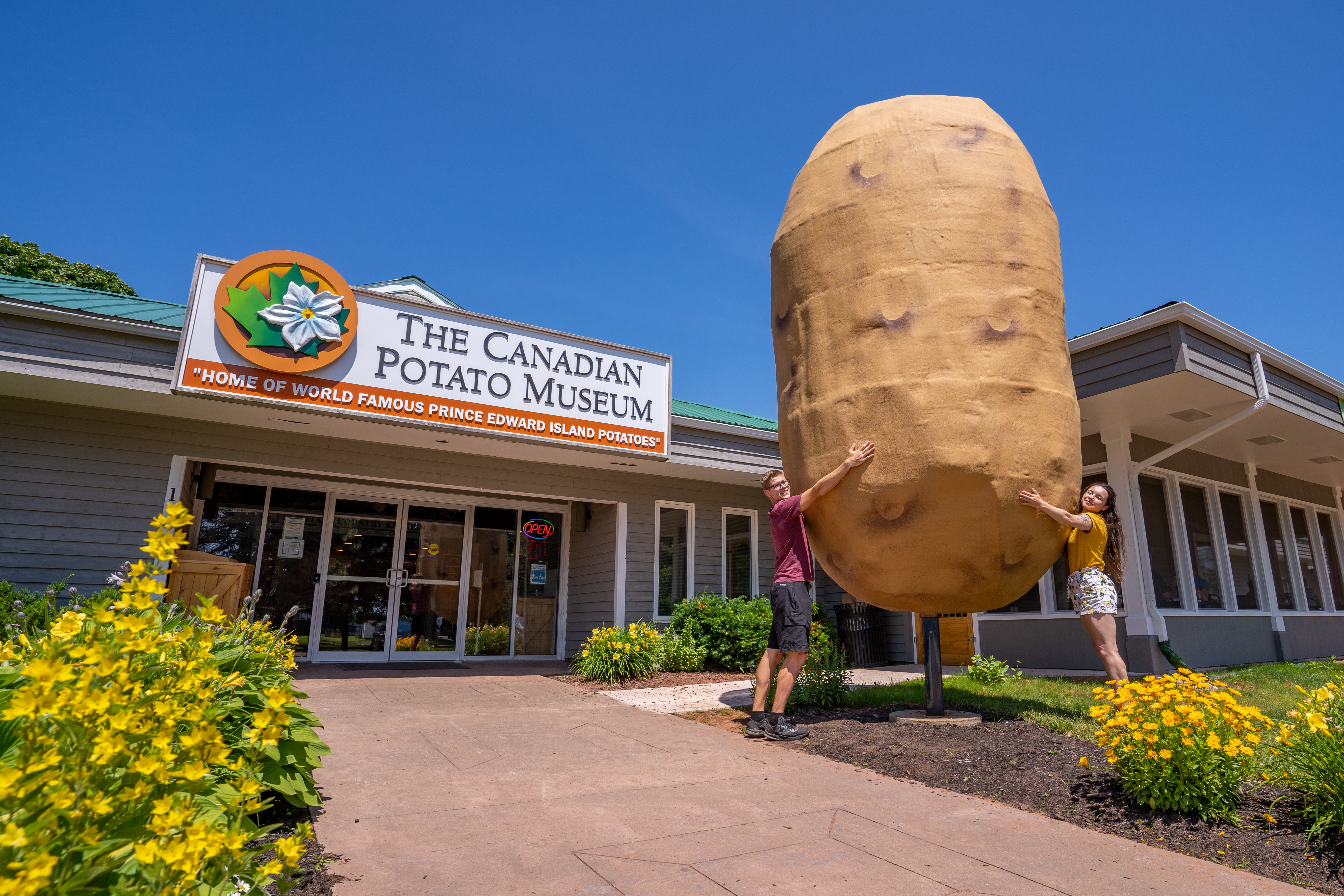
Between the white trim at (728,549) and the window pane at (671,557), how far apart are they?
63cm

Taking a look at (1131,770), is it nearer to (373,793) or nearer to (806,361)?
(806,361)

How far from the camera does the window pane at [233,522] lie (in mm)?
9672

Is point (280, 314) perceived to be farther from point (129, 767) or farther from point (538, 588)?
point (129, 767)

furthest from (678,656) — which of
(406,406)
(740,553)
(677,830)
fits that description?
(677,830)

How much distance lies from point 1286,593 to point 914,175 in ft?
38.8

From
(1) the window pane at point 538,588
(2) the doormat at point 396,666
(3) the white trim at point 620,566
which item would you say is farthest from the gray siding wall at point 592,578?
(2) the doormat at point 396,666

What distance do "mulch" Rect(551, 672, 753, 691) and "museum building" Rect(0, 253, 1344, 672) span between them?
1.97 metres

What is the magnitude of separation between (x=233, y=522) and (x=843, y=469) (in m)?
8.83

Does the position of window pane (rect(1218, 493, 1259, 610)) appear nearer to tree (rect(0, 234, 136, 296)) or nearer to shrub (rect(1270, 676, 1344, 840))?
shrub (rect(1270, 676, 1344, 840))

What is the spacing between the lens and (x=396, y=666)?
981 cm

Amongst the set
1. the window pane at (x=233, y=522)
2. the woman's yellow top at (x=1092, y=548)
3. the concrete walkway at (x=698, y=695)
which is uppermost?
the window pane at (x=233, y=522)

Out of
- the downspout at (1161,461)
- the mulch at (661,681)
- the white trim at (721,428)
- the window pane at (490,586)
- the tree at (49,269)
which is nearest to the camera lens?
the downspout at (1161,461)

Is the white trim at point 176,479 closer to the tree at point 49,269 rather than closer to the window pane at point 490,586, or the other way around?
the window pane at point 490,586

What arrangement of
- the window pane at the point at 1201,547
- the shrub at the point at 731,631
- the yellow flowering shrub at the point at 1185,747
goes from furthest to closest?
the window pane at the point at 1201,547 → the shrub at the point at 731,631 → the yellow flowering shrub at the point at 1185,747
